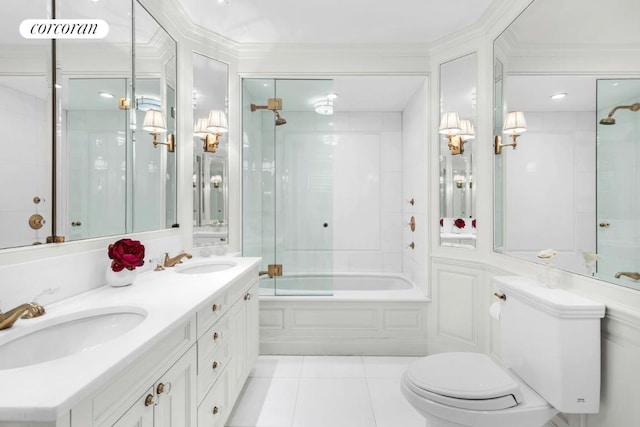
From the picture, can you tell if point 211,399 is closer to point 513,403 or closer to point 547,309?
point 513,403

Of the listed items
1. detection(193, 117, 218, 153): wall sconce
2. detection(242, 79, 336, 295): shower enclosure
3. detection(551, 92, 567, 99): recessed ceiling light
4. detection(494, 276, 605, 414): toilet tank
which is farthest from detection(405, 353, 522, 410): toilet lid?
detection(193, 117, 218, 153): wall sconce

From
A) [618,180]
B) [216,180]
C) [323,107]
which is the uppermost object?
[323,107]

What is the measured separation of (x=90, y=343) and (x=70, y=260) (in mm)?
435

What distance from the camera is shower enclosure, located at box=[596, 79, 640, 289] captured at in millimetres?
1177

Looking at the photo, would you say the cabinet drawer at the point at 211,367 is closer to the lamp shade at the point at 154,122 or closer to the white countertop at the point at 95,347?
the white countertop at the point at 95,347

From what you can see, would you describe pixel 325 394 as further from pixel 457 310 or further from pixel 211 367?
pixel 457 310

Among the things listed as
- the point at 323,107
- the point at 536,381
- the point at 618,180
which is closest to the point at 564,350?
the point at 536,381

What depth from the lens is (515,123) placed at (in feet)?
6.30

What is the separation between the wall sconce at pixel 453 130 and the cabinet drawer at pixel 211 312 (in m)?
2.03

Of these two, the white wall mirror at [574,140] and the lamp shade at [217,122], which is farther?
the lamp shade at [217,122]

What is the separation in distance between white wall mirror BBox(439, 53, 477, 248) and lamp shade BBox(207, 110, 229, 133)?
5.80 ft

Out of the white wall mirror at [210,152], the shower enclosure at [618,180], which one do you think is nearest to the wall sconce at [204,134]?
the white wall mirror at [210,152]

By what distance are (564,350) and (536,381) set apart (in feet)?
0.70

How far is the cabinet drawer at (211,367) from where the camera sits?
137 centimetres
